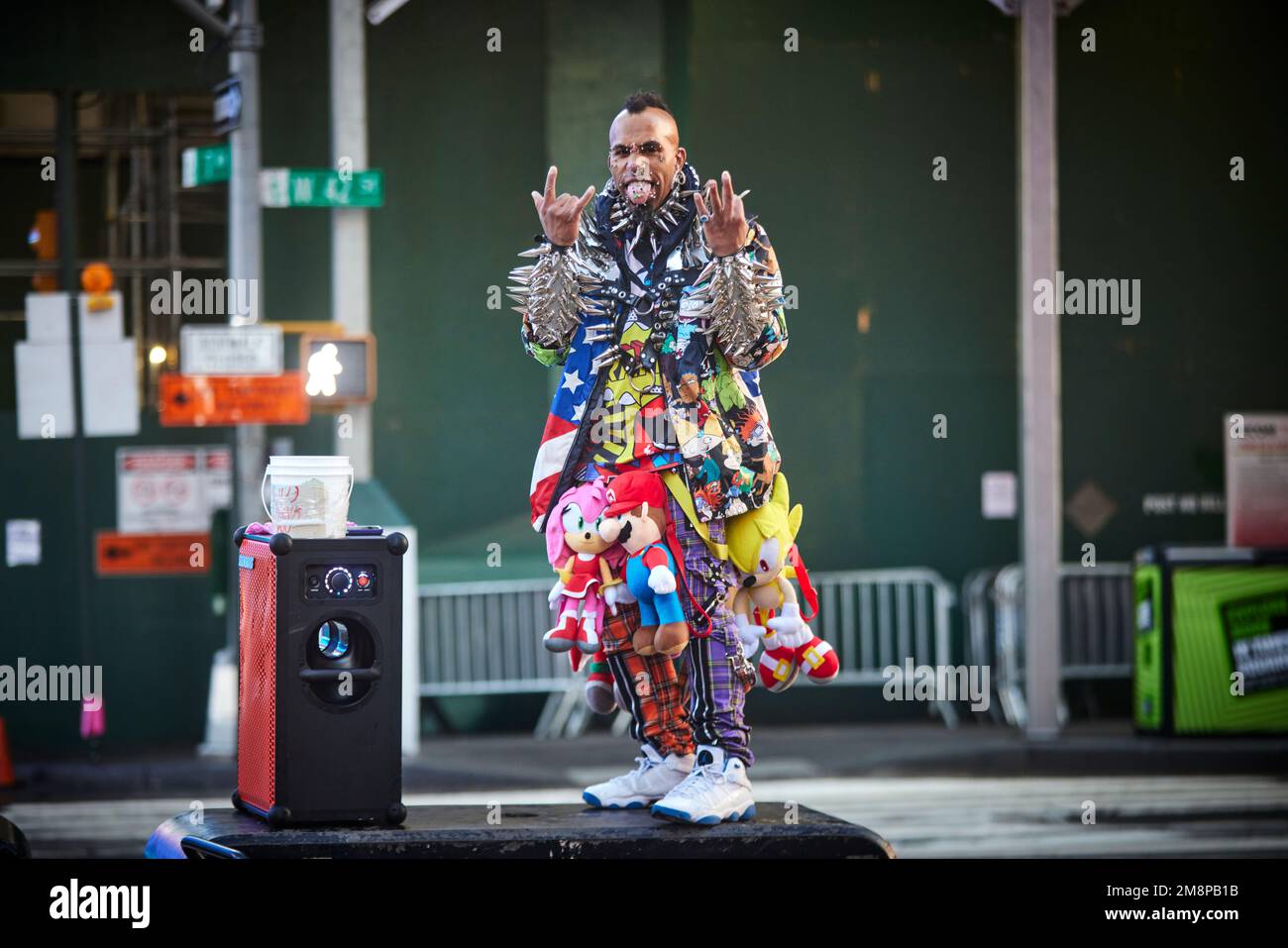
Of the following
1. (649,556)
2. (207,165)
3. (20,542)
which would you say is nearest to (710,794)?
(649,556)

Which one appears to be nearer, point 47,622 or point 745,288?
point 745,288

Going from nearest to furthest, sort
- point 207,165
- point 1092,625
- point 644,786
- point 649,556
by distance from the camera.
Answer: point 649,556 → point 644,786 → point 207,165 → point 1092,625

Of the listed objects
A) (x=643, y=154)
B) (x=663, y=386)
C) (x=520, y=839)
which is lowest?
(x=520, y=839)

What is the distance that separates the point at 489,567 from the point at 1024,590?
4092 millimetres

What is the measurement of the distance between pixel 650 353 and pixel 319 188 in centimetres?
794

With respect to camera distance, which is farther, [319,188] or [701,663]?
[319,188]

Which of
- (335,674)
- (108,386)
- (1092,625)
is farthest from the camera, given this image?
(1092,625)

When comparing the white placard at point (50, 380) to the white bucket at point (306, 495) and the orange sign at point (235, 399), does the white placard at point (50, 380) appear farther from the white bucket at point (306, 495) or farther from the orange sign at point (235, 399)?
the white bucket at point (306, 495)

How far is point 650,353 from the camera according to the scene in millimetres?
5754

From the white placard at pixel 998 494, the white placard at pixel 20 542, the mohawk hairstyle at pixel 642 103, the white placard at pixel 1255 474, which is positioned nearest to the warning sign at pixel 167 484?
the white placard at pixel 20 542

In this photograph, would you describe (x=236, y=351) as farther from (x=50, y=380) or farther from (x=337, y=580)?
(x=337, y=580)
